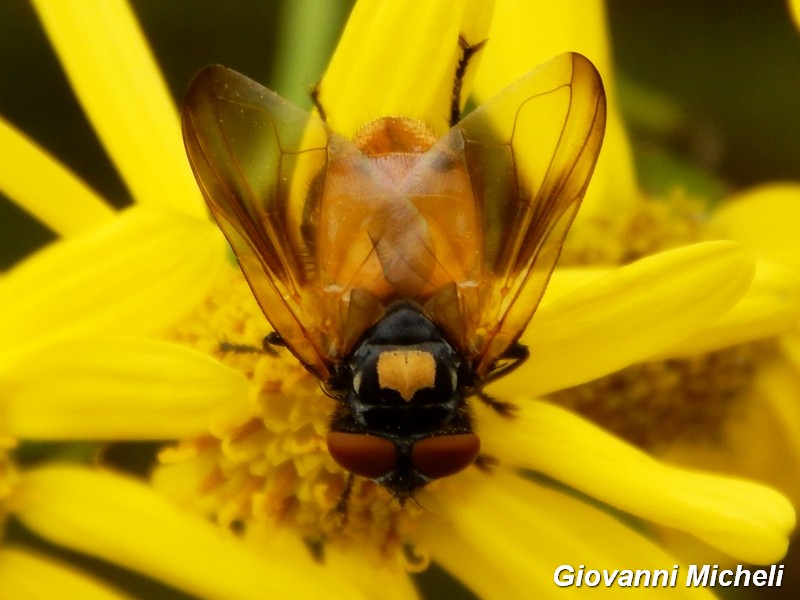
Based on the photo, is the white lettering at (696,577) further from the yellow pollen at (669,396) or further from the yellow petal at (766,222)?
the yellow petal at (766,222)

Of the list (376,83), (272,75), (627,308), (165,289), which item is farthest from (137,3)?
(627,308)

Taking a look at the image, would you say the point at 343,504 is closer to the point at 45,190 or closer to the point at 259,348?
the point at 259,348

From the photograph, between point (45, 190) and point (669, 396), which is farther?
point (669, 396)

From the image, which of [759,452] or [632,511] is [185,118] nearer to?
[632,511]

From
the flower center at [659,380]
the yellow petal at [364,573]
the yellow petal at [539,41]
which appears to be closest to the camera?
the yellow petal at [364,573]

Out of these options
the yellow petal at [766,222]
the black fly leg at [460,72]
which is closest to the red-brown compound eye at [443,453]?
the black fly leg at [460,72]

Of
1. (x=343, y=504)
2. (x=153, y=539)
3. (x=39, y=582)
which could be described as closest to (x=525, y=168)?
(x=343, y=504)

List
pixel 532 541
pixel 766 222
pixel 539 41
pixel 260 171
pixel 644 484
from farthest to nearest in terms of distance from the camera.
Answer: pixel 766 222 < pixel 539 41 < pixel 532 541 < pixel 644 484 < pixel 260 171
